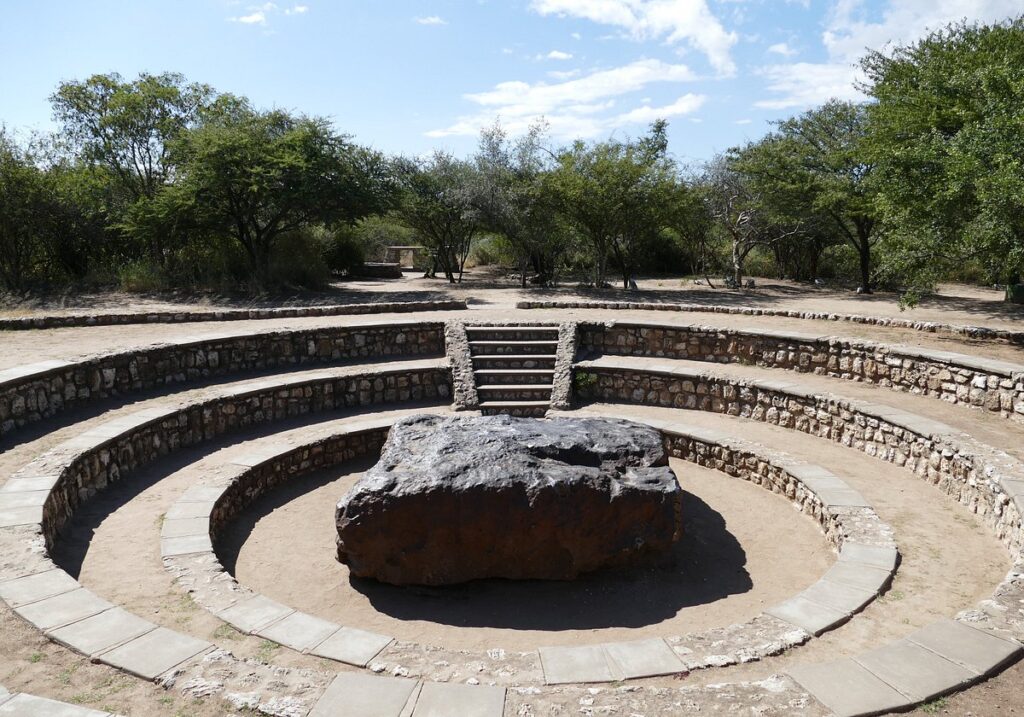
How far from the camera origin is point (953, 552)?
20.5 ft

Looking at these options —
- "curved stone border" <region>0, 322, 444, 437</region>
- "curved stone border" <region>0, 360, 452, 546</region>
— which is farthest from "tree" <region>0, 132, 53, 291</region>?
"curved stone border" <region>0, 360, 452, 546</region>

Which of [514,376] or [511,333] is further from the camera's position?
[511,333]

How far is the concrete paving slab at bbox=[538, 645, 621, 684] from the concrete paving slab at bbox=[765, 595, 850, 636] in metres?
1.52

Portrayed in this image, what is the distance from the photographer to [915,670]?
12.8 feet

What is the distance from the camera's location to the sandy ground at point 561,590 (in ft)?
19.1

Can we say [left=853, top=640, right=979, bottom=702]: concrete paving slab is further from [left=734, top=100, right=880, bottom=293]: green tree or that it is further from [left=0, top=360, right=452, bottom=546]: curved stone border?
[left=734, top=100, right=880, bottom=293]: green tree

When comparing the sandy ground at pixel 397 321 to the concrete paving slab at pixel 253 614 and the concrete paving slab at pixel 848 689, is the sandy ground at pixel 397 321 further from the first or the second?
the concrete paving slab at pixel 848 689

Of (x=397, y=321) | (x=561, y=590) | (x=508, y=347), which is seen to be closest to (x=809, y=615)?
(x=561, y=590)

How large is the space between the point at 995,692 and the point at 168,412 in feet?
29.9

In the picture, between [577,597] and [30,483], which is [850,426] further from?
[30,483]

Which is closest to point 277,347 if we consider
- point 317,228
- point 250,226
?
point 250,226

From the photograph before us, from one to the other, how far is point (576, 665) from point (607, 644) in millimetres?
415

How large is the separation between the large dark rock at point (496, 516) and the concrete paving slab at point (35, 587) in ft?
7.13

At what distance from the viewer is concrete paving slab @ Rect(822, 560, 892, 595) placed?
5449 millimetres
